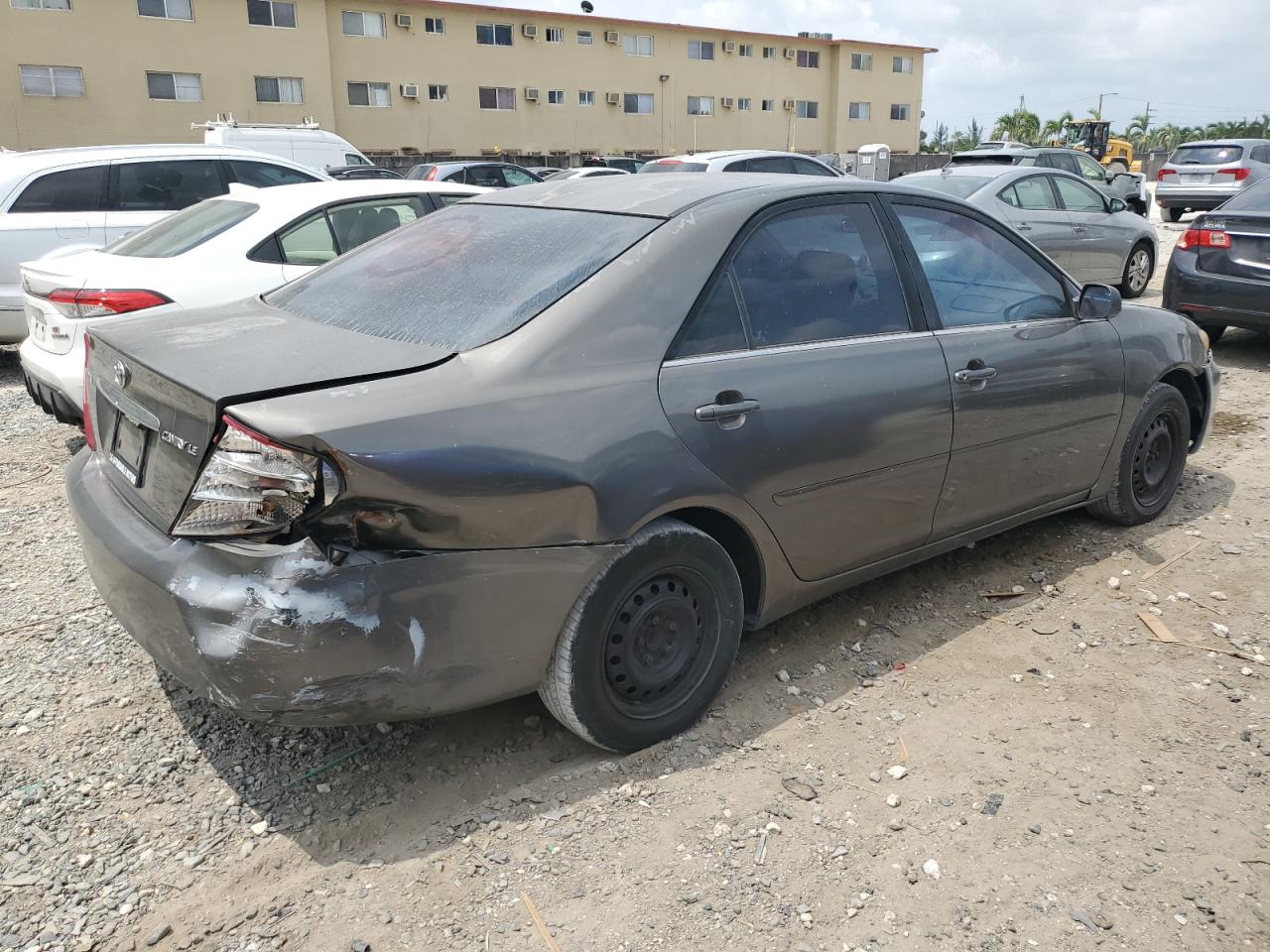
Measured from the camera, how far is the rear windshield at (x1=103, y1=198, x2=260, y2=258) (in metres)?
6.00

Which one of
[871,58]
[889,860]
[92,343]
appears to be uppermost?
[871,58]

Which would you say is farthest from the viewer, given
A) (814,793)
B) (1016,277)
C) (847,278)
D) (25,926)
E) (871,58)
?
(871,58)

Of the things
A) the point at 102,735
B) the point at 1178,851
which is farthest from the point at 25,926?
the point at 1178,851

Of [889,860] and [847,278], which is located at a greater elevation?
[847,278]

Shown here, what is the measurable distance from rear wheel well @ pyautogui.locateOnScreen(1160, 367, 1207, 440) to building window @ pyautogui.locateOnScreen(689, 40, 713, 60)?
40.7 m

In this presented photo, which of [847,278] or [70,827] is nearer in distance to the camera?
[70,827]

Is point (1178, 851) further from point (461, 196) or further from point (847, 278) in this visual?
point (461, 196)

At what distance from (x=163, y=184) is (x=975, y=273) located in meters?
7.09

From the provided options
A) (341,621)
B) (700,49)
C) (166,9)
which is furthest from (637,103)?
(341,621)

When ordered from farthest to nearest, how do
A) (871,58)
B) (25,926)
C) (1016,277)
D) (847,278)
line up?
(871,58) → (1016,277) → (847,278) → (25,926)

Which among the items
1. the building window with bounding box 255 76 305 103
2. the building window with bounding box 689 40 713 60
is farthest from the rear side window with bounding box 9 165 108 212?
the building window with bounding box 689 40 713 60

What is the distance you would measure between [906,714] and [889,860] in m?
0.74

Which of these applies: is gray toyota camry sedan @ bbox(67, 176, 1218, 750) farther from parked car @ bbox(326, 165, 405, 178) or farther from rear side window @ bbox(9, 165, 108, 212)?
parked car @ bbox(326, 165, 405, 178)

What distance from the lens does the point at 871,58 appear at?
154 feet
